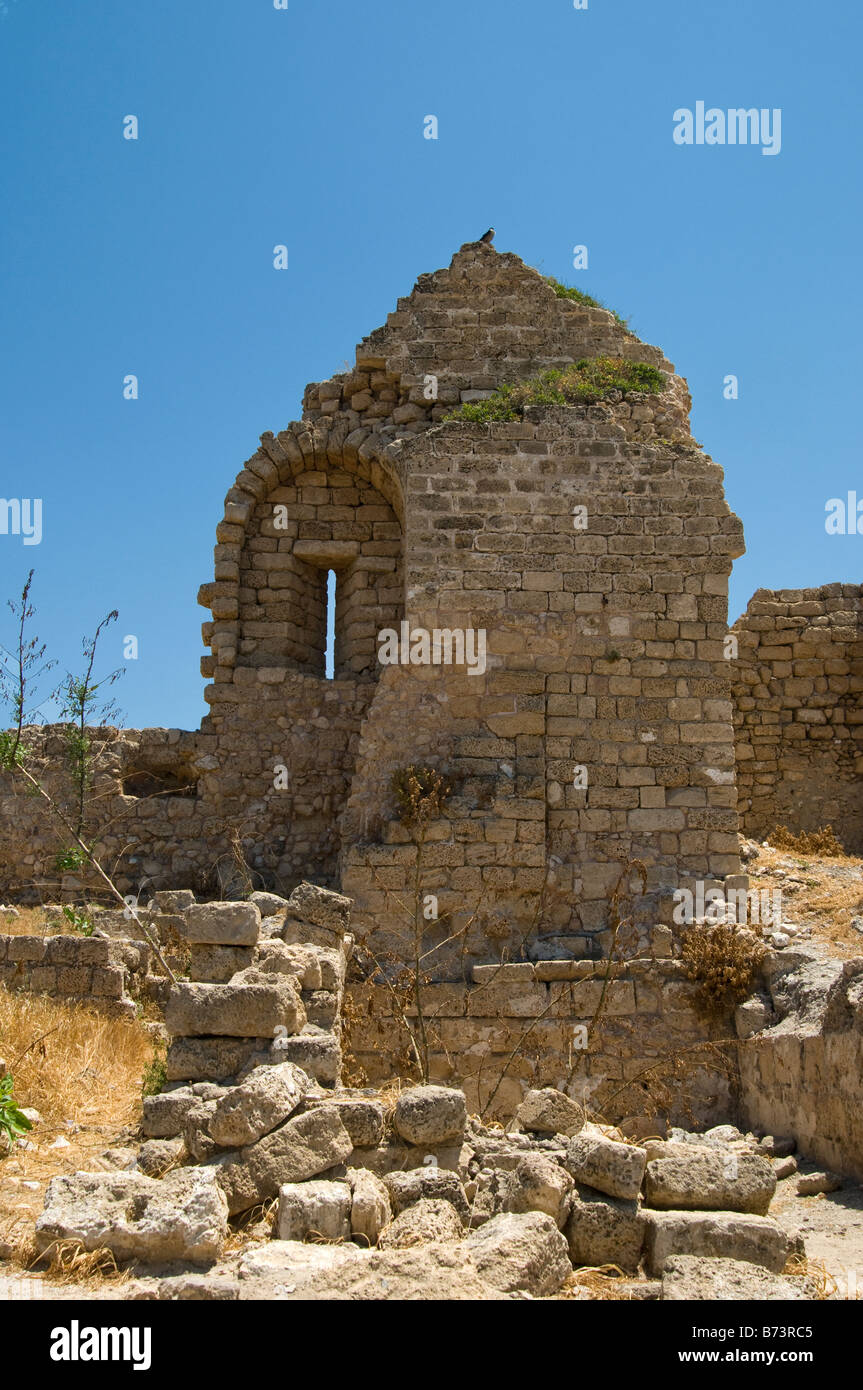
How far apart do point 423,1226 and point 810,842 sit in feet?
28.0

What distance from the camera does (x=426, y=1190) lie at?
4.62 metres

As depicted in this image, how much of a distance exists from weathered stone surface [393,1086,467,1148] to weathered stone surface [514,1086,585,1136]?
0.59 metres

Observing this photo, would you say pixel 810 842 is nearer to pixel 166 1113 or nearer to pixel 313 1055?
pixel 313 1055

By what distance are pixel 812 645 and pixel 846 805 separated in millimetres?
1932

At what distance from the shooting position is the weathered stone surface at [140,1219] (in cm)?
411

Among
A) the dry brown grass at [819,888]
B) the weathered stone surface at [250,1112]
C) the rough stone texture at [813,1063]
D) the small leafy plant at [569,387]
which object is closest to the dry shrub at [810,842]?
the dry brown grass at [819,888]

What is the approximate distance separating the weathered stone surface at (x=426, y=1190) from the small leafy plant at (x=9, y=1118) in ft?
6.03

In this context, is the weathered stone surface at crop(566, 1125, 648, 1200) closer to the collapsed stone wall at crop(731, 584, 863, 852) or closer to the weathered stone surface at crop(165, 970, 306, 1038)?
the weathered stone surface at crop(165, 970, 306, 1038)

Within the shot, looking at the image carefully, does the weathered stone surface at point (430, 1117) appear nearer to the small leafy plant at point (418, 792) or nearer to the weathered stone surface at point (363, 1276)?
the weathered stone surface at point (363, 1276)

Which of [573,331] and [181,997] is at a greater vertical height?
[573,331]

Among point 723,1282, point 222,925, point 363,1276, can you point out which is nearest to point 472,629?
point 222,925

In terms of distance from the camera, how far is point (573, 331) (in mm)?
10195

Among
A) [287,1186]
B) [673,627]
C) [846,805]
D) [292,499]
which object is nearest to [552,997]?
[673,627]
